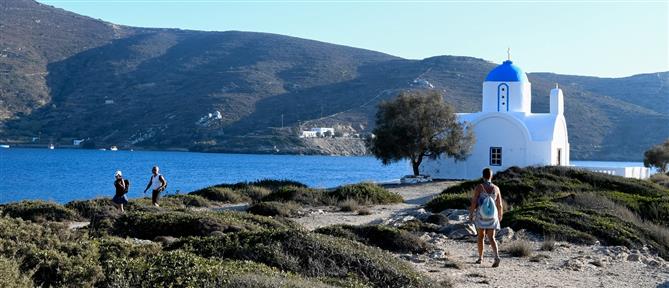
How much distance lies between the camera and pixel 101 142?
133000 millimetres

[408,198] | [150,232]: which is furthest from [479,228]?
[408,198]

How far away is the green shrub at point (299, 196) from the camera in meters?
25.6

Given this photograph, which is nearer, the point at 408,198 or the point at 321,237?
the point at 321,237

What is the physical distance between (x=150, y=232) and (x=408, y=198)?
53.6ft

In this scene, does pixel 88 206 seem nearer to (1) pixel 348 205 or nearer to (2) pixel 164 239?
(1) pixel 348 205

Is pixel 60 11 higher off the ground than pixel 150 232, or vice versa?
pixel 60 11

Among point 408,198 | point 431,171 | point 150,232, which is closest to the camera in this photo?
point 150,232

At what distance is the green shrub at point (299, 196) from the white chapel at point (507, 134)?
17409 millimetres

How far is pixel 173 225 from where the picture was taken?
1514cm

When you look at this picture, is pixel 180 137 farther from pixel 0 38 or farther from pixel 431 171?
pixel 431 171

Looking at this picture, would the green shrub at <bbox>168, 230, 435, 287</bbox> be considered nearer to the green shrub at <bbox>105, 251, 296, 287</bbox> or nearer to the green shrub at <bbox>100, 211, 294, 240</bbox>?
the green shrub at <bbox>105, 251, 296, 287</bbox>

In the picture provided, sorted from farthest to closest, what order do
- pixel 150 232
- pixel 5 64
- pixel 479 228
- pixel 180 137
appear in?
1. pixel 5 64
2. pixel 180 137
3. pixel 150 232
4. pixel 479 228

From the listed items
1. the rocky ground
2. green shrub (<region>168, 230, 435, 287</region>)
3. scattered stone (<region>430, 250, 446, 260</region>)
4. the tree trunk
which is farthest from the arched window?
green shrub (<region>168, 230, 435, 287</region>)

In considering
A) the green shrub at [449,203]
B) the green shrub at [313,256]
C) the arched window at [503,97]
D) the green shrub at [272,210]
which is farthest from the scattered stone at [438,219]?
the arched window at [503,97]
